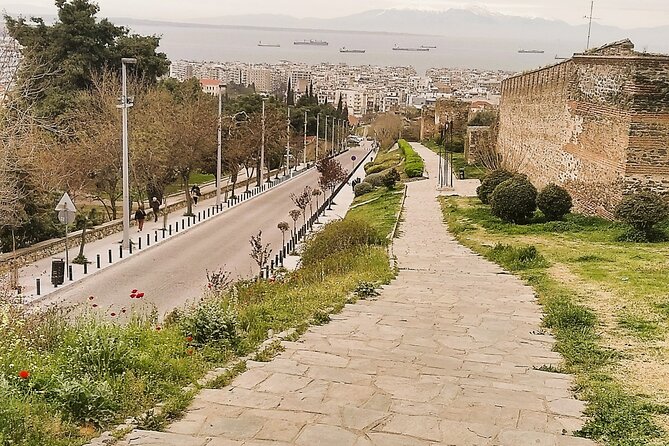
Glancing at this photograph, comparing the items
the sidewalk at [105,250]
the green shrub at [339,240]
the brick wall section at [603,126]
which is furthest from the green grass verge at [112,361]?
the brick wall section at [603,126]

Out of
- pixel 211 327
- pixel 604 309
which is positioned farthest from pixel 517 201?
pixel 211 327

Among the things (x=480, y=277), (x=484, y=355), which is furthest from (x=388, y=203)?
(x=484, y=355)

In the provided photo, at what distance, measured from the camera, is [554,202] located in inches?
831

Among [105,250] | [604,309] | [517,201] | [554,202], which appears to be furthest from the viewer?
[105,250]

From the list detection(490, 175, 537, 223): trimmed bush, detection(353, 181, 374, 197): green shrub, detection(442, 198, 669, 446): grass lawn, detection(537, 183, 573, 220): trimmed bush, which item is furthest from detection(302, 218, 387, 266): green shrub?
detection(353, 181, 374, 197): green shrub

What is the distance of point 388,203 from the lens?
107ft

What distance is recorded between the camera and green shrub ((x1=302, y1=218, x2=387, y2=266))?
17.7 meters

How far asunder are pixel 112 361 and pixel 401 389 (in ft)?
7.84

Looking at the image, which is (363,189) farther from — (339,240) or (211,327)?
(211,327)

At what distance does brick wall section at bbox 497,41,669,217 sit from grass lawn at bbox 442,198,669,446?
1.41 m

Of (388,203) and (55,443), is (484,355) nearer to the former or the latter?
(55,443)

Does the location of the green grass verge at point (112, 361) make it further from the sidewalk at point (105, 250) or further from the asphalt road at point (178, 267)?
the sidewalk at point (105, 250)

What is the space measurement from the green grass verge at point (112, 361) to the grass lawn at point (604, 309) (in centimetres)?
300

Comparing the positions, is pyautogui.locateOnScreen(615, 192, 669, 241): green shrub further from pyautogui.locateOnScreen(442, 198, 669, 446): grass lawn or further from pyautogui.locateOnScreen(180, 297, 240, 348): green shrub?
pyautogui.locateOnScreen(180, 297, 240, 348): green shrub
